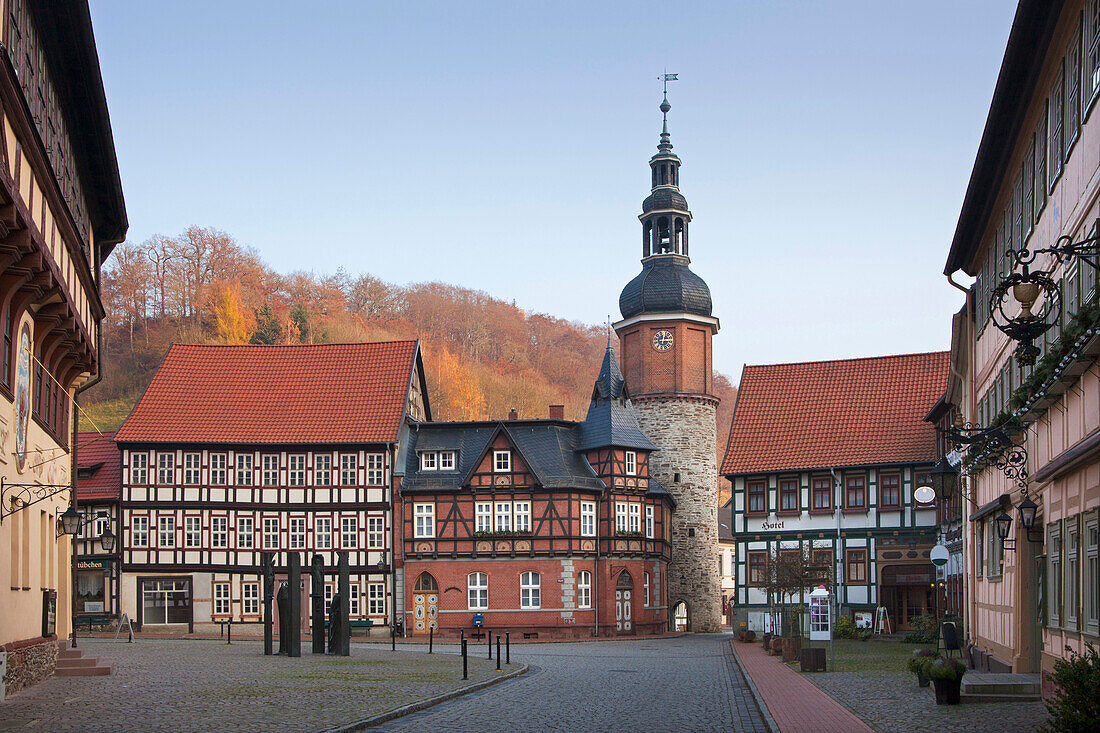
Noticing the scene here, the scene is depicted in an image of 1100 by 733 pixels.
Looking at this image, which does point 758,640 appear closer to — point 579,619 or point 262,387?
point 579,619

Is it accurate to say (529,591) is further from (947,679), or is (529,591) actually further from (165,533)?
(947,679)

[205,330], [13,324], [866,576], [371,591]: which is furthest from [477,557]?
[205,330]

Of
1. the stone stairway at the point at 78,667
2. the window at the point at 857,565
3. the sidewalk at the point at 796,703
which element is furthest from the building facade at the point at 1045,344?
the window at the point at 857,565

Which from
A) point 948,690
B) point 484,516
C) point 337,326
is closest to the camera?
point 948,690

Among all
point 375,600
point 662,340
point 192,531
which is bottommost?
point 375,600

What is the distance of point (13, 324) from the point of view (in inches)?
722

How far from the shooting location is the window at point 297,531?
167 feet

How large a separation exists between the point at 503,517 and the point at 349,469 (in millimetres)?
6472

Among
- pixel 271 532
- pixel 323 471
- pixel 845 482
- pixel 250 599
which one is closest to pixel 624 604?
pixel 845 482

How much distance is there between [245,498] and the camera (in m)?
50.9

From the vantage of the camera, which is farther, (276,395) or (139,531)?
(276,395)

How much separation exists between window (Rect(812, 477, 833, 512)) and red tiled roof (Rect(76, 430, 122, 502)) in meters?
26.9

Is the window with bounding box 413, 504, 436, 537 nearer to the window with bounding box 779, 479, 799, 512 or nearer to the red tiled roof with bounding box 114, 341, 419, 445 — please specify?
the red tiled roof with bounding box 114, 341, 419, 445

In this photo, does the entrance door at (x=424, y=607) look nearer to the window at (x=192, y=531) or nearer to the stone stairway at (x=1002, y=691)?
the window at (x=192, y=531)
